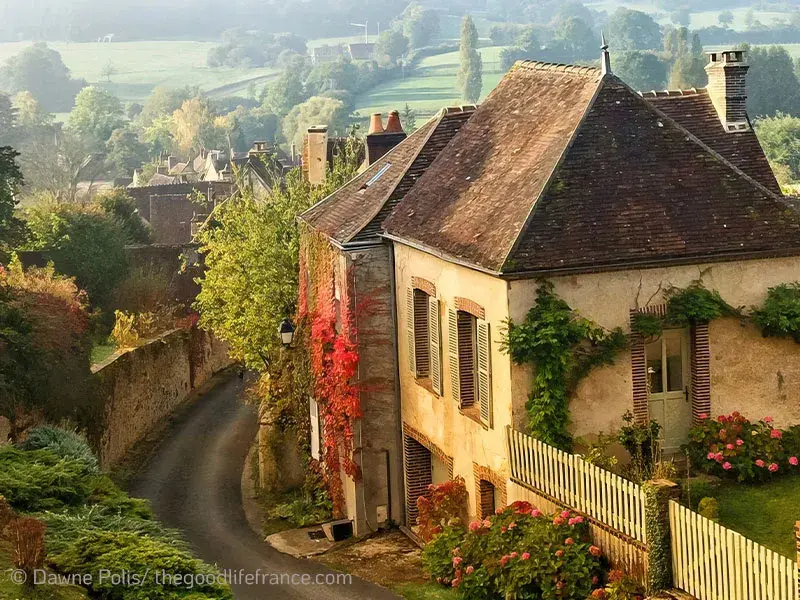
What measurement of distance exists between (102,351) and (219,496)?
407 inches

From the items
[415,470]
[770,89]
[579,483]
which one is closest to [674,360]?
[579,483]

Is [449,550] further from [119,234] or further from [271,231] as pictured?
[119,234]

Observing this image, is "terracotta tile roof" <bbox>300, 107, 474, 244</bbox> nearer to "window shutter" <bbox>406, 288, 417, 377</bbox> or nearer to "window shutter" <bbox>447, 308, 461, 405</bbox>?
"window shutter" <bbox>406, 288, 417, 377</bbox>

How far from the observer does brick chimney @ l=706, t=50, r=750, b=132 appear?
23016 mm

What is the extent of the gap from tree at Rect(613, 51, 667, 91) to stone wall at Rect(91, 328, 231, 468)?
150 m

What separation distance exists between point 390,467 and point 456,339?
418 centimetres

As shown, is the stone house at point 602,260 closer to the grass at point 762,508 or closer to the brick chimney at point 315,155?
the grass at point 762,508

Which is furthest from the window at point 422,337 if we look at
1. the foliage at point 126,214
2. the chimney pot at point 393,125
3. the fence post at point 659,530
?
the foliage at point 126,214

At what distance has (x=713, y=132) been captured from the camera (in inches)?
902

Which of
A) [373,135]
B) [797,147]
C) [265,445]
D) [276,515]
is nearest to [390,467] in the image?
[276,515]

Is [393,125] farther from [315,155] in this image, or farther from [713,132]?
[713,132]

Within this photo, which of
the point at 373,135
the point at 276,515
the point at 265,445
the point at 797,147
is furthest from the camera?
the point at 797,147

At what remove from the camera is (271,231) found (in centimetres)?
3372

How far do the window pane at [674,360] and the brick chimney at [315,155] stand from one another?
17782 mm
